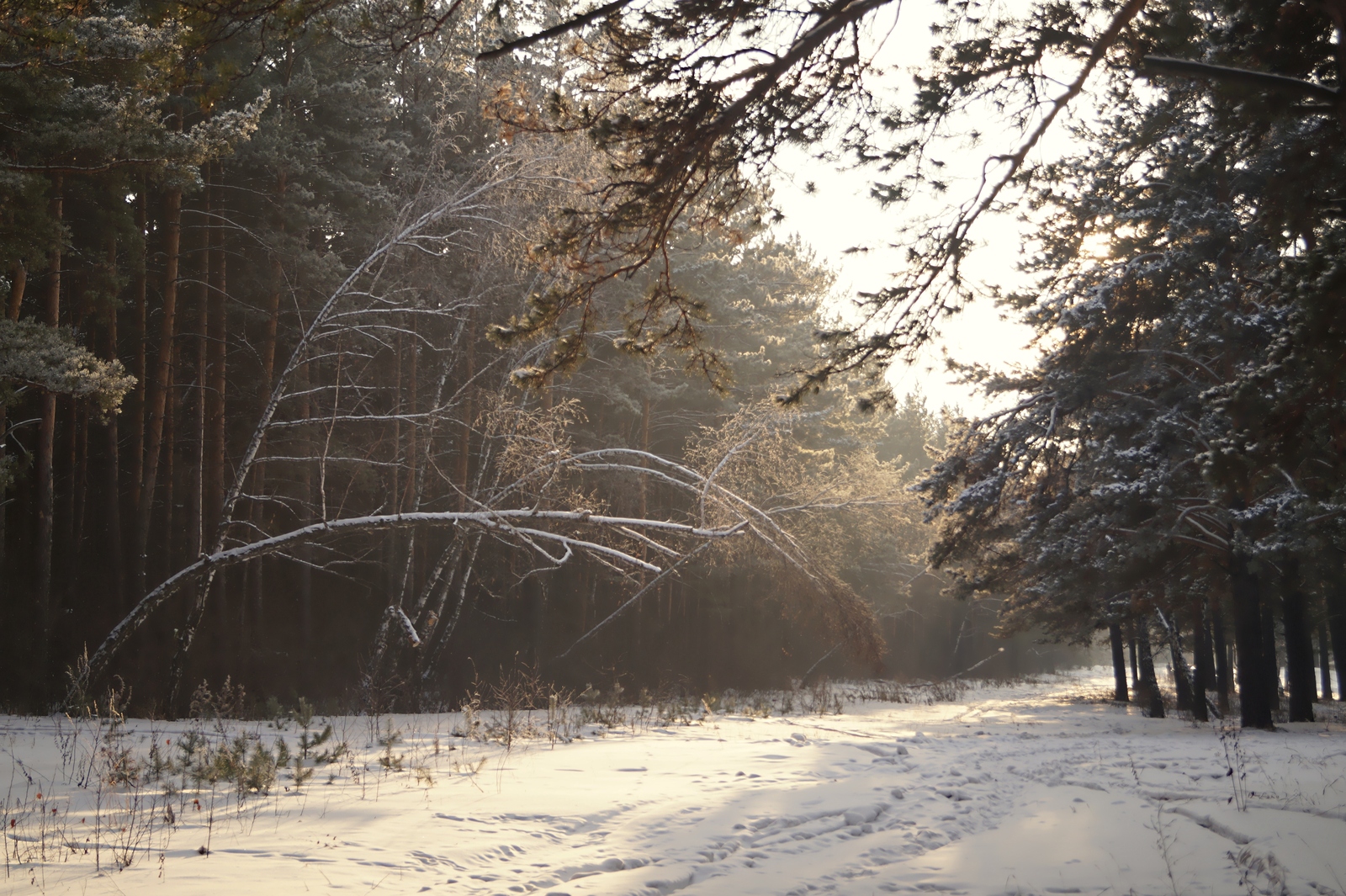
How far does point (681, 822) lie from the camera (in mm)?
5754

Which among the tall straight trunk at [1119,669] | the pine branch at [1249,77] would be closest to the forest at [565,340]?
the pine branch at [1249,77]

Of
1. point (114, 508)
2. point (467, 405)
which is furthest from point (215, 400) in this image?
point (467, 405)

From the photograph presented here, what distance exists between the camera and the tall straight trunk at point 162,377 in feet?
47.0

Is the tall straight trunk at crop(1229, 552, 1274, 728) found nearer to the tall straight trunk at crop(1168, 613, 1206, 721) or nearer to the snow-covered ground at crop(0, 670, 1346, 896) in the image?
the tall straight trunk at crop(1168, 613, 1206, 721)

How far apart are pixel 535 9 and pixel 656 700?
14.3 m

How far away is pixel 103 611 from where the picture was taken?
15.5m

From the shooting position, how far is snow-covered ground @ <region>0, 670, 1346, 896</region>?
14.4ft

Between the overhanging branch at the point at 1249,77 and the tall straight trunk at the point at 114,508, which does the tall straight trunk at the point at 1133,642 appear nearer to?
the overhanging branch at the point at 1249,77

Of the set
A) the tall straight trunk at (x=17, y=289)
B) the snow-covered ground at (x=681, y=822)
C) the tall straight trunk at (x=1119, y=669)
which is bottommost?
the tall straight trunk at (x=1119, y=669)

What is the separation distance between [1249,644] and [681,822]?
12.9 metres

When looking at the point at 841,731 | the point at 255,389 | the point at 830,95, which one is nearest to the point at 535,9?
the point at 255,389

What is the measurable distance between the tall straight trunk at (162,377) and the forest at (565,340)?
93 mm

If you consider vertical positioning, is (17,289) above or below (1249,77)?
above

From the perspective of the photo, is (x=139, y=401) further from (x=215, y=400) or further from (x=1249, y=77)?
(x=1249, y=77)
